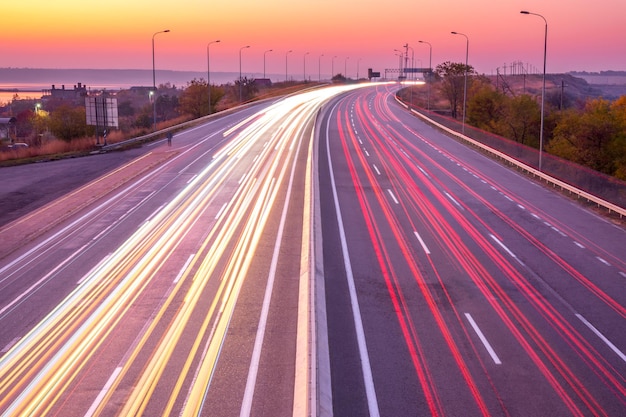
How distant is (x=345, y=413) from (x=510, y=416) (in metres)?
3.00

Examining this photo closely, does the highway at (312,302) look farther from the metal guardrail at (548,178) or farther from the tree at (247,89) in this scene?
the tree at (247,89)

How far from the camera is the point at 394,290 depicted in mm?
17250

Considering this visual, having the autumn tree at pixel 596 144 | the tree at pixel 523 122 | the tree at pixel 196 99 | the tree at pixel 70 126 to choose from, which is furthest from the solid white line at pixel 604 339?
the tree at pixel 196 99

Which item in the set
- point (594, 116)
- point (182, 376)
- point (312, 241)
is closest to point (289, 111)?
point (594, 116)

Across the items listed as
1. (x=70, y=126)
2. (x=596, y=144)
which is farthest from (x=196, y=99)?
(x=596, y=144)

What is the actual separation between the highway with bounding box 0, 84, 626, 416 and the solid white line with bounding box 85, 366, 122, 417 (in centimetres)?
4

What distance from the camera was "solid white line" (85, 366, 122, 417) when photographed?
10.7 m

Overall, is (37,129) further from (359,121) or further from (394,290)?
(394,290)

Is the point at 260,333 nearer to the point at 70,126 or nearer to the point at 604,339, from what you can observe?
the point at 604,339

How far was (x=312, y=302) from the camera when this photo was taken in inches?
593

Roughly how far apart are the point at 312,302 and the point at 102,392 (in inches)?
219

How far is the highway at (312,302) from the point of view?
11.5 metres

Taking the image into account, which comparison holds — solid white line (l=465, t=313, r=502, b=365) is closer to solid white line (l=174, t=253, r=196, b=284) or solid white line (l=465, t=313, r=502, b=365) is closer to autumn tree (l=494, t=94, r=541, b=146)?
solid white line (l=174, t=253, r=196, b=284)

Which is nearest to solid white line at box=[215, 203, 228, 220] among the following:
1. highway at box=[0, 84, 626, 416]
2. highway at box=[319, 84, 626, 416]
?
highway at box=[0, 84, 626, 416]
